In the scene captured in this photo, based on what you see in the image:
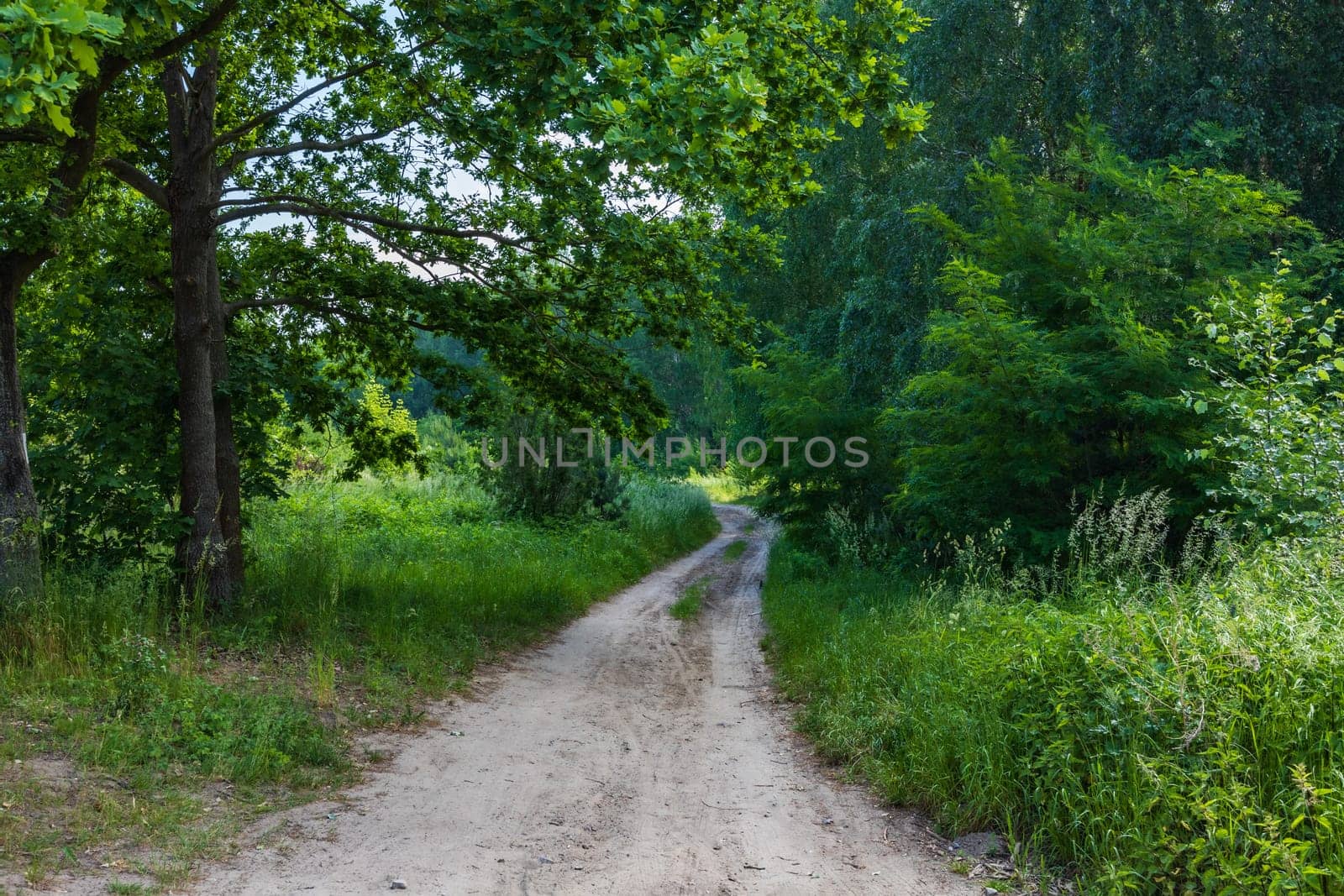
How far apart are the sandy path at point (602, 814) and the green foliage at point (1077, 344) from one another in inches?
149

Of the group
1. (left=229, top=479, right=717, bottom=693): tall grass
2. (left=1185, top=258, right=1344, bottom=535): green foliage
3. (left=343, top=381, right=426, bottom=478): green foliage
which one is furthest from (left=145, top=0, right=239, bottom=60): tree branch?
(left=1185, top=258, right=1344, bottom=535): green foliage

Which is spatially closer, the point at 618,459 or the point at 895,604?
the point at 895,604

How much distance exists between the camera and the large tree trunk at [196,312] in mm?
8508

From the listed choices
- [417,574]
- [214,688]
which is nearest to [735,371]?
[417,574]

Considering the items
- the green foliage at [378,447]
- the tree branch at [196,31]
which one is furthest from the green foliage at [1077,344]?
the tree branch at [196,31]

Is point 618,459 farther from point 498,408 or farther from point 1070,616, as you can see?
→ point 1070,616

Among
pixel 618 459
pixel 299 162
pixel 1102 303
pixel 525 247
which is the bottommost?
pixel 618 459

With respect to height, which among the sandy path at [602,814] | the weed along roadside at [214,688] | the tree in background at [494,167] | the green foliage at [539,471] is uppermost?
the tree in background at [494,167]

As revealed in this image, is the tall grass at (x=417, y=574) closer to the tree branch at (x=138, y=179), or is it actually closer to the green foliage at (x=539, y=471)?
the green foliage at (x=539, y=471)

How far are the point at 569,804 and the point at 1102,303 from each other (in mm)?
7381

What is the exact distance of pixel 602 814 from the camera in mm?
5398

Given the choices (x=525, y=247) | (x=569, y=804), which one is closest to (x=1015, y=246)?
(x=525, y=247)

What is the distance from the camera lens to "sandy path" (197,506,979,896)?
4469 millimetres

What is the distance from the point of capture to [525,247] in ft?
32.7
